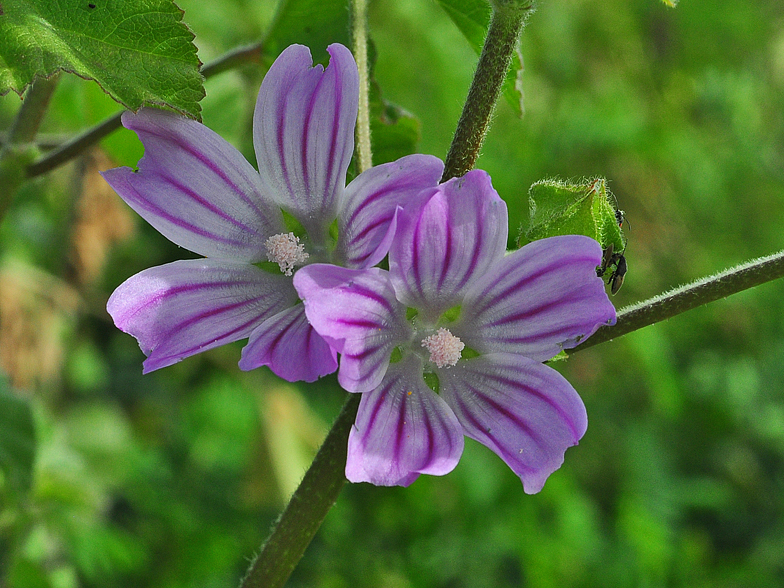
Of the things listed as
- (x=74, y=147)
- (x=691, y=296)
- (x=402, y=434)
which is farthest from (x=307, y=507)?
(x=74, y=147)

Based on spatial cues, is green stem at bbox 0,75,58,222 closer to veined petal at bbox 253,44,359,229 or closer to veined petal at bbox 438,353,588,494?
veined petal at bbox 253,44,359,229

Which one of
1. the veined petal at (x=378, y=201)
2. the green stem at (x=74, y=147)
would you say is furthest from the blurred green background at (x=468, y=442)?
the veined petal at (x=378, y=201)

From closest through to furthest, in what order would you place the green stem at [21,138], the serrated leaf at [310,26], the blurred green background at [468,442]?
the green stem at [21,138] < the serrated leaf at [310,26] < the blurred green background at [468,442]

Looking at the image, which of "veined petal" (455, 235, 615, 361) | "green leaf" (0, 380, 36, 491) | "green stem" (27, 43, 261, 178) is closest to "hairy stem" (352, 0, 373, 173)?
"veined petal" (455, 235, 615, 361)

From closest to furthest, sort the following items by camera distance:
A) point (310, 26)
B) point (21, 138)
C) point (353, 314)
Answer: point (353, 314)
point (21, 138)
point (310, 26)

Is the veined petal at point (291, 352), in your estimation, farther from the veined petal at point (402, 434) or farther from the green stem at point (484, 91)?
the green stem at point (484, 91)

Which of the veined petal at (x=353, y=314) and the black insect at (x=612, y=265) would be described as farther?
the black insect at (x=612, y=265)

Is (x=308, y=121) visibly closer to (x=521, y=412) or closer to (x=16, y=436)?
(x=521, y=412)

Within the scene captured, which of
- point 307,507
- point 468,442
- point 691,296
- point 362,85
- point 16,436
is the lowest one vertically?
point 468,442
